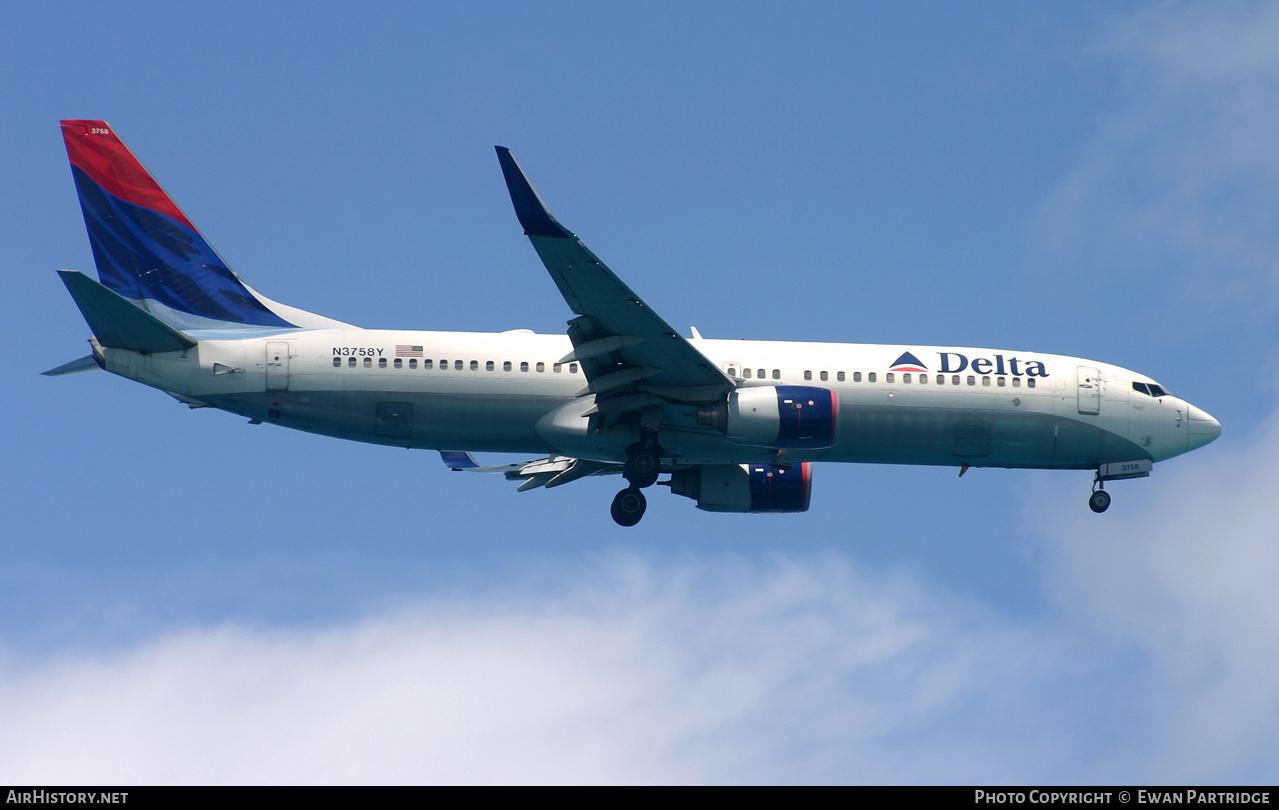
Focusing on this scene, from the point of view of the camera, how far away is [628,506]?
102ft

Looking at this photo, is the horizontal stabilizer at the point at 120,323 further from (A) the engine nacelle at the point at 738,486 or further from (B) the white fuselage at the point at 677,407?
(A) the engine nacelle at the point at 738,486

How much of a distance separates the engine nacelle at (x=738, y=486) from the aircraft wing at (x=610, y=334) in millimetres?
4420

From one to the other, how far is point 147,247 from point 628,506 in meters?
13.8

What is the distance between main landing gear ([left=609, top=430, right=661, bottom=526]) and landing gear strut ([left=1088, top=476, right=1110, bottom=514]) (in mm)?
11384

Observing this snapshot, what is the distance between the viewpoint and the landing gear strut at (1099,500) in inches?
1280

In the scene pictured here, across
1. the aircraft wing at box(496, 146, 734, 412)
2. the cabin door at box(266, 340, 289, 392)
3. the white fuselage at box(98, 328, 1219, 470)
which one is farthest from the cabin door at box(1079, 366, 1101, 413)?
the cabin door at box(266, 340, 289, 392)

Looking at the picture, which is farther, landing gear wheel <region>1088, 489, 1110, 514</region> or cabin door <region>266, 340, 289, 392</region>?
landing gear wheel <region>1088, 489, 1110, 514</region>

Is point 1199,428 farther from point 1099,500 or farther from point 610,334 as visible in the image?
point 610,334

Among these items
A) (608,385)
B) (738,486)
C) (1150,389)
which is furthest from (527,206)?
(1150,389)

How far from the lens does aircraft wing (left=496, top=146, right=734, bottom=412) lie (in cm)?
2498

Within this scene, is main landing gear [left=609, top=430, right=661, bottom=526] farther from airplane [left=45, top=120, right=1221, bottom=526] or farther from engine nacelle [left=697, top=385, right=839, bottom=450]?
engine nacelle [left=697, top=385, right=839, bottom=450]

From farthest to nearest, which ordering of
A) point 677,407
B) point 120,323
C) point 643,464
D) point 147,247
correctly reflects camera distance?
point 147,247 < point 643,464 < point 677,407 < point 120,323

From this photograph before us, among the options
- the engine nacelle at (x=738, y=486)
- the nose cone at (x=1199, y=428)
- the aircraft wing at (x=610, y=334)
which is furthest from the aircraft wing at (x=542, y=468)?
the nose cone at (x=1199, y=428)
